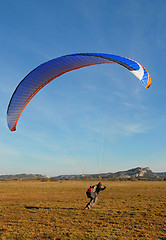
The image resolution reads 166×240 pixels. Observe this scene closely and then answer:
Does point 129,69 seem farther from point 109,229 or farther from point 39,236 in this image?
point 39,236

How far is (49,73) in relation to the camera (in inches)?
486

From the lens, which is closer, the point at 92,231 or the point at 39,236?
the point at 39,236

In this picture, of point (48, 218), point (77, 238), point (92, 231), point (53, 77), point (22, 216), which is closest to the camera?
point (77, 238)

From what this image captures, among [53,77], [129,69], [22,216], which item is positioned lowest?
[22,216]

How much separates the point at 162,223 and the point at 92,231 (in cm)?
389

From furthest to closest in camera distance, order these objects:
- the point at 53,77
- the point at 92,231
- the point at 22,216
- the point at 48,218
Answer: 1. the point at 53,77
2. the point at 22,216
3. the point at 48,218
4. the point at 92,231

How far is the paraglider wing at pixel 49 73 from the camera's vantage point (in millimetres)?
10344

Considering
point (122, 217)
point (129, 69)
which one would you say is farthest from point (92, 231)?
point (129, 69)

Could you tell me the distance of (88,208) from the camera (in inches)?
532

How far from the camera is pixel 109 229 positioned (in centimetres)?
888

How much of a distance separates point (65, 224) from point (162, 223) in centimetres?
479

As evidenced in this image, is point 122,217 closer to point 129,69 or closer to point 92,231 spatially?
point 92,231

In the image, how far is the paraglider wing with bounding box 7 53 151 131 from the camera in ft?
33.9

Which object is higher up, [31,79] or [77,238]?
[31,79]
